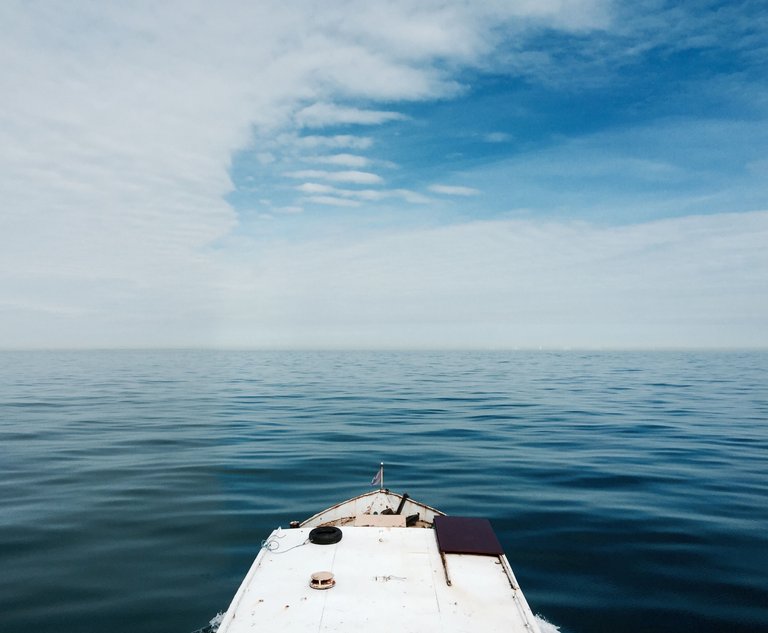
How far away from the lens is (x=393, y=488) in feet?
72.5

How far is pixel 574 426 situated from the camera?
35719 mm

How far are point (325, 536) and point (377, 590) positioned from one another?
2436 mm

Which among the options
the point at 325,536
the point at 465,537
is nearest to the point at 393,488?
the point at 465,537

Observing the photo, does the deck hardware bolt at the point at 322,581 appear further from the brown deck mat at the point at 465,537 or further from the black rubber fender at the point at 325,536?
the brown deck mat at the point at 465,537

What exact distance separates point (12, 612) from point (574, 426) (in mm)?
33315

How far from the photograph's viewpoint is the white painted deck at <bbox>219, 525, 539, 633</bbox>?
8102mm

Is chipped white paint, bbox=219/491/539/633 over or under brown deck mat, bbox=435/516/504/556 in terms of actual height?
under

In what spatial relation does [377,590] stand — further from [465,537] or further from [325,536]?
[465,537]

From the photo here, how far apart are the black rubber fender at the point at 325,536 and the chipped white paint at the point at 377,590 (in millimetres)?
115

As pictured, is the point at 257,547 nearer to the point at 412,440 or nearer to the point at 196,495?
the point at 196,495

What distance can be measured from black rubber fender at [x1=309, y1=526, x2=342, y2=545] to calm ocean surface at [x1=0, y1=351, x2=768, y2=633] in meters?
3.32

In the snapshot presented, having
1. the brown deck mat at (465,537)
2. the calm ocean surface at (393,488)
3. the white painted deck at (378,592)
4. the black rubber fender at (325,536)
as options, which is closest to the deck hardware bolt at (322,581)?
the white painted deck at (378,592)

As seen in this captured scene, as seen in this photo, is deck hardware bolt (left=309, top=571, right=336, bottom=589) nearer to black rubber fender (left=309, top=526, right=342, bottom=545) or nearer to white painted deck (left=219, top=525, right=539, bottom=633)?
white painted deck (left=219, top=525, right=539, bottom=633)

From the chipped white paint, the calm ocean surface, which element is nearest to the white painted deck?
the chipped white paint
